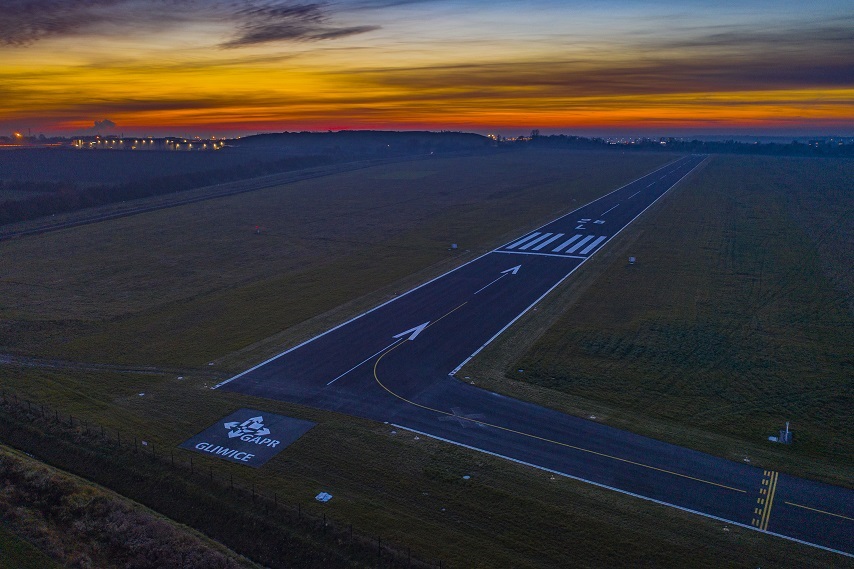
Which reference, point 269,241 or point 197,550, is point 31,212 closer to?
point 269,241

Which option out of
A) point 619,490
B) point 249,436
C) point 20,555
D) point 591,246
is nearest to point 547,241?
point 591,246

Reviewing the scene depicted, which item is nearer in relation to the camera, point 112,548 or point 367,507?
point 112,548

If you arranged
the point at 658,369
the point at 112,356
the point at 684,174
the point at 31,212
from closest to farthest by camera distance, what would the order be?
the point at 658,369
the point at 112,356
the point at 31,212
the point at 684,174

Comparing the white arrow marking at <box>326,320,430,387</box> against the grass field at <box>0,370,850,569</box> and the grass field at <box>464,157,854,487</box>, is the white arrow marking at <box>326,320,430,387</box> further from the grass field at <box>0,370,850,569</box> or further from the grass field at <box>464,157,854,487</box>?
the grass field at <box>464,157,854,487</box>

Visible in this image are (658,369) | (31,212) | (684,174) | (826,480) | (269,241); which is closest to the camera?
(826,480)

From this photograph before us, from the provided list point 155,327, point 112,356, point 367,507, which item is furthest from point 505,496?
point 155,327
